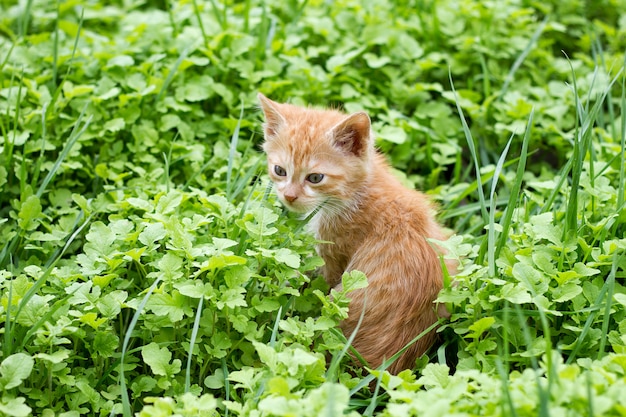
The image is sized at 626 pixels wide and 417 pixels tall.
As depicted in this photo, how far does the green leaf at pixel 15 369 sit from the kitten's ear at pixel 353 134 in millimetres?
1835

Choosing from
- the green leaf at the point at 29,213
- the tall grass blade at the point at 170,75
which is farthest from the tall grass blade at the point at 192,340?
the tall grass blade at the point at 170,75

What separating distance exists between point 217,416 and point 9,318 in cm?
95

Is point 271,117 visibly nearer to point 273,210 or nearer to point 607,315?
point 273,210

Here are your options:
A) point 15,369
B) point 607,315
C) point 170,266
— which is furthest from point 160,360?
point 607,315

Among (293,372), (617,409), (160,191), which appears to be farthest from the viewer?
(160,191)

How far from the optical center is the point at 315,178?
3748 millimetres

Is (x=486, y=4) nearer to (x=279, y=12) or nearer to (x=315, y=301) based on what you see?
(x=279, y=12)

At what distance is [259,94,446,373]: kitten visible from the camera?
11.1ft

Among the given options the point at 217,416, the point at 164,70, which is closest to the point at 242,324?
the point at 217,416

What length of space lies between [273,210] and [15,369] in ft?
4.89

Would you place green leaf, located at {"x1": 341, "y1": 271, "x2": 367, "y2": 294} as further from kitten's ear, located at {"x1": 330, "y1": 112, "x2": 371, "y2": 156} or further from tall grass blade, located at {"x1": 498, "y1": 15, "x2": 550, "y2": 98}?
tall grass blade, located at {"x1": 498, "y1": 15, "x2": 550, "y2": 98}

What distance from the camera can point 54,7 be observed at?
6066mm

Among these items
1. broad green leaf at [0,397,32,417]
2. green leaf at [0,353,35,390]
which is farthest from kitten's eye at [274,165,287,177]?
broad green leaf at [0,397,32,417]

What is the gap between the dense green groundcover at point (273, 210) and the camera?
288 centimetres
